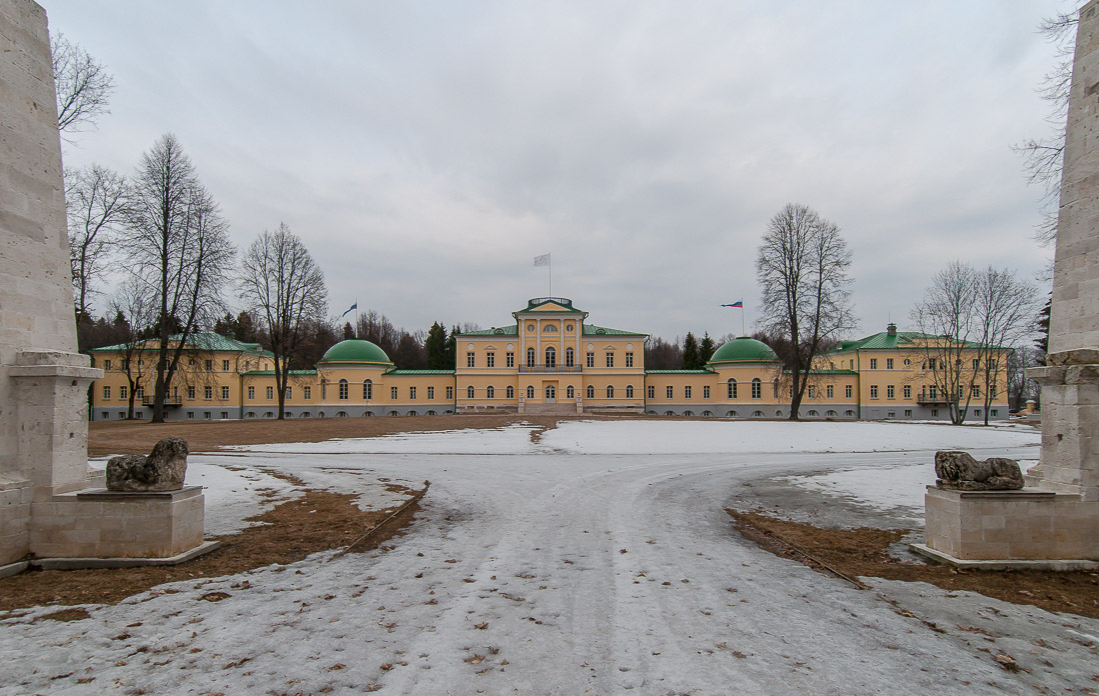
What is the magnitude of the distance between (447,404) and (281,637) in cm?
5843

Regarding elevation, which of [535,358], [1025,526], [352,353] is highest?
[352,353]

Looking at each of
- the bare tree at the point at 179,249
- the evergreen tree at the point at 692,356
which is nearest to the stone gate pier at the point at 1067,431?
the bare tree at the point at 179,249

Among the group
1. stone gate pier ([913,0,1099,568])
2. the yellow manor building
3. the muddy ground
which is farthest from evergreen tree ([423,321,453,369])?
stone gate pier ([913,0,1099,568])

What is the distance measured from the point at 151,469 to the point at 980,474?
355 inches

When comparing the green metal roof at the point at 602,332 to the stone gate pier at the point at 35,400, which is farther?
the green metal roof at the point at 602,332

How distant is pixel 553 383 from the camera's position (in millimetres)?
60750

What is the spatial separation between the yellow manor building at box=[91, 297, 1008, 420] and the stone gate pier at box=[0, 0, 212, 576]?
50427mm

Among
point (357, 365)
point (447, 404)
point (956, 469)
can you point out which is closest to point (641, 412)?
point (447, 404)

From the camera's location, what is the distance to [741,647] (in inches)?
168

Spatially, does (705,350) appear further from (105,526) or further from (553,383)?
(105,526)

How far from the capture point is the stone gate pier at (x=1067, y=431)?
6.12 meters

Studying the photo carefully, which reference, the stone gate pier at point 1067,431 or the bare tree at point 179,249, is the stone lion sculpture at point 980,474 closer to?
the stone gate pier at point 1067,431

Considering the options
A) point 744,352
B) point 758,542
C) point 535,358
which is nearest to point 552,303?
point 535,358

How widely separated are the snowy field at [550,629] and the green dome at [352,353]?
5409 centimetres
